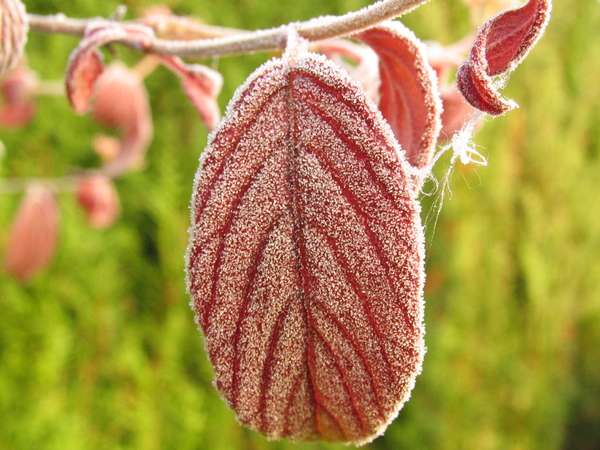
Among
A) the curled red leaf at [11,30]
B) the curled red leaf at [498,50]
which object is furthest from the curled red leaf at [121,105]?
the curled red leaf at [498,50]

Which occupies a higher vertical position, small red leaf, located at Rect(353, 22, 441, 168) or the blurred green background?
small red leaf, located at Rect(353, 22, 441, 168)

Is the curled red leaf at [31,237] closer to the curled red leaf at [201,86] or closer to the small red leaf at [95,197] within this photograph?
the small red leaf at [95,197]

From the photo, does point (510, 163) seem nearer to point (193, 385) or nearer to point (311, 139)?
point (193, 385)

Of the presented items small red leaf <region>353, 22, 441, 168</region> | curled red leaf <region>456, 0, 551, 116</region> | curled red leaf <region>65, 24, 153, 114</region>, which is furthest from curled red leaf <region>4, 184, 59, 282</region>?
curled red leaf <region>456, 0, 551, 116</region>

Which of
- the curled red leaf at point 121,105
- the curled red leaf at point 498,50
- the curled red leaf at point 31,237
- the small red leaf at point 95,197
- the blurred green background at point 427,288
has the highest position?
the curled red leaf at point 498,50

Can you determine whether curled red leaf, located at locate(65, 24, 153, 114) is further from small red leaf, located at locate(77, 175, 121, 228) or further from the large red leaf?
small red leaf, located at locate(77, 175, 121, 228)

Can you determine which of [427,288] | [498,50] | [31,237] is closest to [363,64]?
[498,50]
